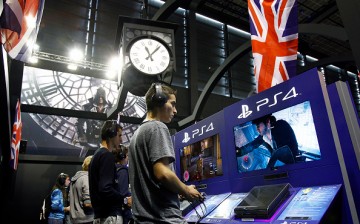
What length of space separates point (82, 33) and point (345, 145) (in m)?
8.28

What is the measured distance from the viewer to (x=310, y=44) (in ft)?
41.2

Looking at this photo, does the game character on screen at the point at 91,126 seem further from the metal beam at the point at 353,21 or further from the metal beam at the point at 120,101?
the metal beam at the point at 353,21

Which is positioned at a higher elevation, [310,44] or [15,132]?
[310,44]

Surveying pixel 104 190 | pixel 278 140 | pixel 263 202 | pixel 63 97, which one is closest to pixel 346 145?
pixel 278 140

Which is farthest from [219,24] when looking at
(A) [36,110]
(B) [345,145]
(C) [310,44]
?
(B) [345,145]

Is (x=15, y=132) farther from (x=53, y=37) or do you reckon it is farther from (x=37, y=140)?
(x=53, y=37)

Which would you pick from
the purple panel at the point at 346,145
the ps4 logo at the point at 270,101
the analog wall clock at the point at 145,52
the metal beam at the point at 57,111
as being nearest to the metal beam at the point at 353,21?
the purple panel at the point at 346,145

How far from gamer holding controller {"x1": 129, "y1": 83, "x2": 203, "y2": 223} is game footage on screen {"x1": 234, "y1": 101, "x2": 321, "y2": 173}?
75 cm

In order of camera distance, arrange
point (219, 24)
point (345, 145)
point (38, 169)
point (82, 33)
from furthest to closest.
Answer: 1. point (219, 24)
2. point (82, 33)
3. point (38, 169)
4. point (345, 145)

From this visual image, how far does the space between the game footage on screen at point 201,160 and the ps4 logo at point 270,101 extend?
1.52 ft

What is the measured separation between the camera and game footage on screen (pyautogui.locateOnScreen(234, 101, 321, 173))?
192 centimetres

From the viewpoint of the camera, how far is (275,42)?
8.71ft

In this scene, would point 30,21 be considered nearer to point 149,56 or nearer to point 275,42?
point 149,56

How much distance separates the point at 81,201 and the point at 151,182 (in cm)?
241
